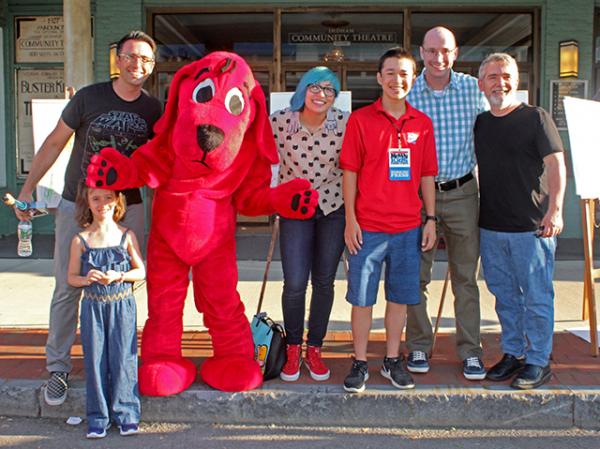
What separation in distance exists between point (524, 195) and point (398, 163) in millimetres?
789

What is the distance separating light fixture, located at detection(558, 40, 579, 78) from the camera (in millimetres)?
9766

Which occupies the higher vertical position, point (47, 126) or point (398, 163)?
point (47, 126)

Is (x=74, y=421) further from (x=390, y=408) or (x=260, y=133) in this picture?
(x=260, y=133)

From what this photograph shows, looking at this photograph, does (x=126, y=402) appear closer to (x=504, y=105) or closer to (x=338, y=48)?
(x=504, y=105)

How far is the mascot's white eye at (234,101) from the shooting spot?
3.80 m

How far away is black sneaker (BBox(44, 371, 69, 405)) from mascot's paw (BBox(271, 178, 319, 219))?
163 centimetres

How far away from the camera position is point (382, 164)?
392 centimetres

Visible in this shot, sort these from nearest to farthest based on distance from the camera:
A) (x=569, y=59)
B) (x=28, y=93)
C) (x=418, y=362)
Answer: (x=418, y=362) < (x=569, y=59) < (x=28, y=93)

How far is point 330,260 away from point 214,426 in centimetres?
118

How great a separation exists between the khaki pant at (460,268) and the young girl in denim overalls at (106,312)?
1.81m

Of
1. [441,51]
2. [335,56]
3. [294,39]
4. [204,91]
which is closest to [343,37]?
[335,56]

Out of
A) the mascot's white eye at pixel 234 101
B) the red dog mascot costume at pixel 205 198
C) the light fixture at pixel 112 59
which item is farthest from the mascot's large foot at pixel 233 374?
the light fixture at pixel 112 59

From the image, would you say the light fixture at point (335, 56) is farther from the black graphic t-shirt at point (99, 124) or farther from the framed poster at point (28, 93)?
the black graphic t-shirt at point (99, 124)

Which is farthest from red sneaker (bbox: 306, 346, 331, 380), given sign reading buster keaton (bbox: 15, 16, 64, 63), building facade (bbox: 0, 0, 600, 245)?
sign reading buster keaton (bbox: 15, 16, 64, 63)
